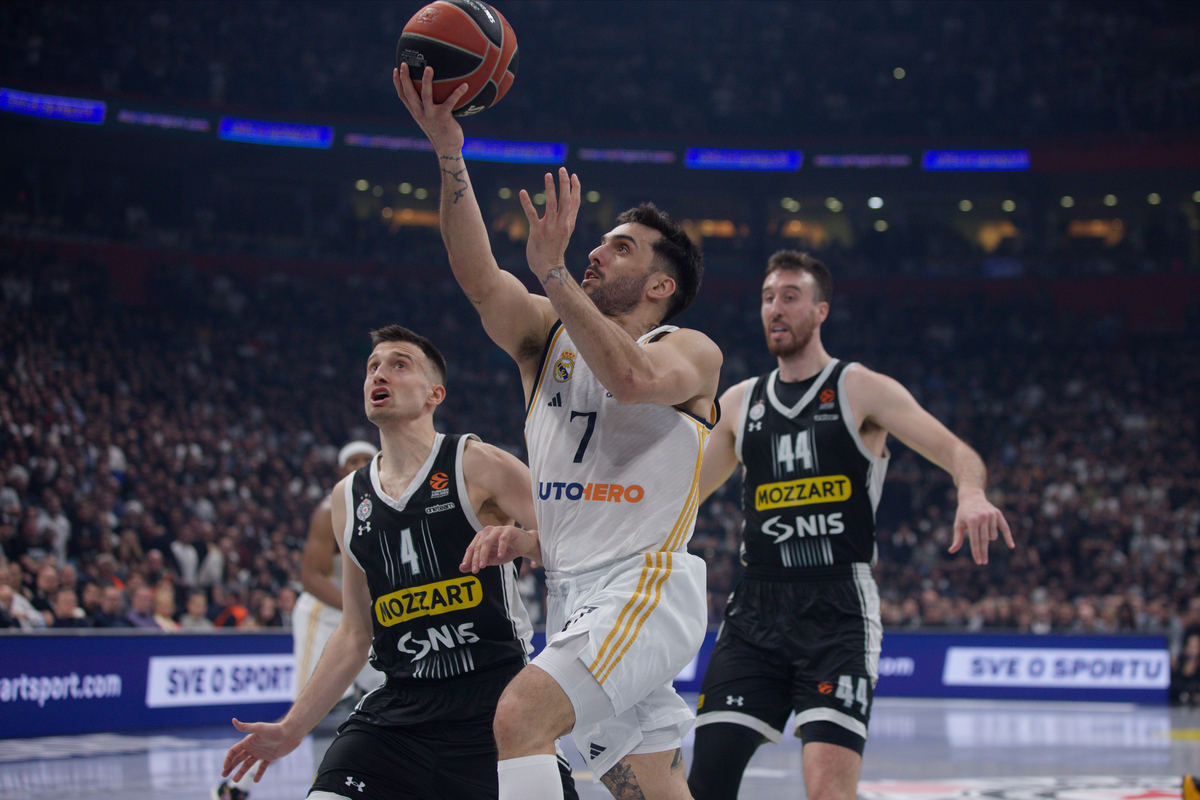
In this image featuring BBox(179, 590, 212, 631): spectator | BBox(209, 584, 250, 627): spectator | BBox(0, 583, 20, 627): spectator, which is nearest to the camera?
BBox(0, 583, 20, 627): spectator

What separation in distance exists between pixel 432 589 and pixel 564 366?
3.54 feet

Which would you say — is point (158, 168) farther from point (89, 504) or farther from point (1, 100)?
point (89, 504)

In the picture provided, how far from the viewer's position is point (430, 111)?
142 inches

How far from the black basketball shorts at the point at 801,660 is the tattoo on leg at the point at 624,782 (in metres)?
0.85

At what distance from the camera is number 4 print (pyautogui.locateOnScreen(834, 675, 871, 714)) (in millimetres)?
4558

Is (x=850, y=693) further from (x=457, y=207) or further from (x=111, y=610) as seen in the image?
(x=111, y=610)

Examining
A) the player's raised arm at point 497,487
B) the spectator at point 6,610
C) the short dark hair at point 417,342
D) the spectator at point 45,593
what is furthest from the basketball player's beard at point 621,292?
the spectator at point 45,593

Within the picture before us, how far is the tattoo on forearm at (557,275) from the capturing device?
3.39 m

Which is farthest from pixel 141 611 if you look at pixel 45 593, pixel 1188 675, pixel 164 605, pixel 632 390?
pixel 1188 675

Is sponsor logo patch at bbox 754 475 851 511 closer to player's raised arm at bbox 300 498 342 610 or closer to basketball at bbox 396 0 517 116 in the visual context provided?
basketball at bbox 396 0 517 116

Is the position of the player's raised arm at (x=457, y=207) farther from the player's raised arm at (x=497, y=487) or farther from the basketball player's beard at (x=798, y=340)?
Result: the basketball player's beard at (x=798, y=340)

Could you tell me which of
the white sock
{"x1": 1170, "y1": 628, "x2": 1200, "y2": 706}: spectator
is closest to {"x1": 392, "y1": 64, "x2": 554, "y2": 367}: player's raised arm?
the white sock

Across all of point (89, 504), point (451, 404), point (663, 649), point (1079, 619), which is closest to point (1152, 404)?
point (1079, 619)

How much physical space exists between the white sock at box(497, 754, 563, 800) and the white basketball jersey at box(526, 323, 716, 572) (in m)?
0.69
